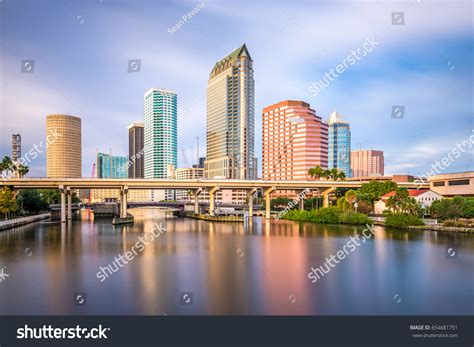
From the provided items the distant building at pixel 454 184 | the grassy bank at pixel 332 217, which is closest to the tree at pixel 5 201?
the grassy bank at pixel 332 217

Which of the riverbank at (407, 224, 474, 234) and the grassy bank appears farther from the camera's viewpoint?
the grassy bank

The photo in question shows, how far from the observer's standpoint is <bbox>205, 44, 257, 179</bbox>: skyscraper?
17225 cm

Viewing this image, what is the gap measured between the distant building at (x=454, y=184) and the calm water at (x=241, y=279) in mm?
37988

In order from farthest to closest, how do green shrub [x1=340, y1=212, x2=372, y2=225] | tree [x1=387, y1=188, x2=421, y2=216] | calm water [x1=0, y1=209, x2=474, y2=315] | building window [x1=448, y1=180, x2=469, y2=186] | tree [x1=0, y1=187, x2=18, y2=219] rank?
building window [x1=448, y1=180, x2=469, y2=186]
green shrub [x1=340, y1=212, x2=372, y2=225]
tree [x1=387, y1=188, x2=421, y2=216]
tree [x1=0, y1=187, x2=18, y2=219]
calm water [x1=0, y1=209, x2=474, y2=315]

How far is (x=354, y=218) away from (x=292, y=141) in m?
82.2

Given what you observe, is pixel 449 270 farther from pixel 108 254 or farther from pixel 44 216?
pixel 44 216

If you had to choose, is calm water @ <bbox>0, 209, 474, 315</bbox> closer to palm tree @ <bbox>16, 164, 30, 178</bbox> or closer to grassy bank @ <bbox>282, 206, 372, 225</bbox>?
grassy bank @ <bbox>282, 206, 372, 225</bbox>

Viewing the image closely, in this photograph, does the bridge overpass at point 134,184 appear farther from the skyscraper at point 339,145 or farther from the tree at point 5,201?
the skyscraper at point 339,145

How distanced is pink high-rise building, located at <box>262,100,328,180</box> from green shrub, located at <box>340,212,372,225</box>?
71245 mm

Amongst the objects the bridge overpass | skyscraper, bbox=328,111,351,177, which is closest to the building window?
the bridge overpass
